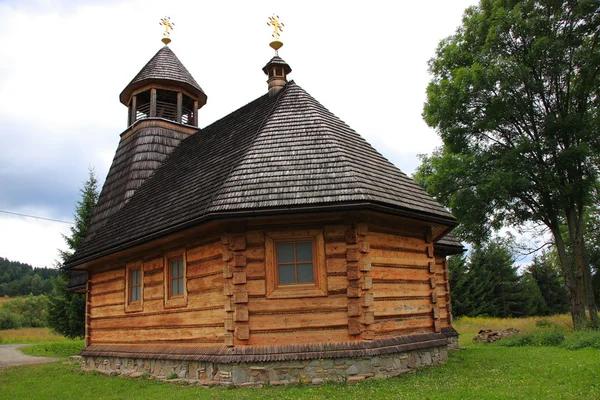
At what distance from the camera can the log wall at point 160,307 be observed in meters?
9.01

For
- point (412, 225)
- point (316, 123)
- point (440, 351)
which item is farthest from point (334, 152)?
point (440, 351)

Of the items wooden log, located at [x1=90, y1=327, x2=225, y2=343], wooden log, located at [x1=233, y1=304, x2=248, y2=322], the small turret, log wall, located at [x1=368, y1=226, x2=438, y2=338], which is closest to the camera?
wooden log, located at [x1=233, y1=304, x2=248, y2=322]

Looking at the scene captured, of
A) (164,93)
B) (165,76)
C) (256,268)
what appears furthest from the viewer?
(164,93)

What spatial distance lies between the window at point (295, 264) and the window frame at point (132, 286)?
4.20 meters

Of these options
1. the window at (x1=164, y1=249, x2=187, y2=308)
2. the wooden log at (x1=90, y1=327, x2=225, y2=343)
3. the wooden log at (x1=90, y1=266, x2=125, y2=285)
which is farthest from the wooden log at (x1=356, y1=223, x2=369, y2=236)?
the wooden log at (x1=90, y1=266, x2=125, y2=285)

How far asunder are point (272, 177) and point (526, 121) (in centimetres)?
1409

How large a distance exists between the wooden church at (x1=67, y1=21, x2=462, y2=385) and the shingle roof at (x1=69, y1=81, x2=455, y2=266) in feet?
0.12

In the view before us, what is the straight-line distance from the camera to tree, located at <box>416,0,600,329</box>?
16891mm

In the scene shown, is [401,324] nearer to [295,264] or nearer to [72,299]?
[295,264]

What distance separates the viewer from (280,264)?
864 centimetres

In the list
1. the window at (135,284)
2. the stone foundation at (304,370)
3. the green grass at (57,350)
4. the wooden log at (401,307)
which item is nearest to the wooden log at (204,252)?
the stone foundation at (304,370)

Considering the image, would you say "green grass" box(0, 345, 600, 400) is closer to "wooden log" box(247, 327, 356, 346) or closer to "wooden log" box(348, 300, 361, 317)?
"wooden log" box(247, 327, 356, 346)

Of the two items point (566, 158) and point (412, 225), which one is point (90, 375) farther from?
point (566, 158)

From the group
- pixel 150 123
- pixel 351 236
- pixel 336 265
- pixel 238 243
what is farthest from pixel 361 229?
pixel 150 123
